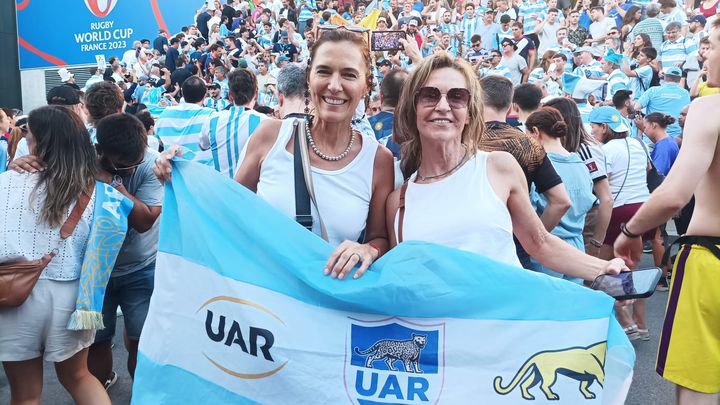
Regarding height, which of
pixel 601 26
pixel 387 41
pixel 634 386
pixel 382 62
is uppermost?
pixel 387 41

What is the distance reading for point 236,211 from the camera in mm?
2627

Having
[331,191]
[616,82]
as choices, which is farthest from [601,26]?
[331,191]

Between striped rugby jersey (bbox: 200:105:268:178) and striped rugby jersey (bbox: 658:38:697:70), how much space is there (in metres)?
9.83

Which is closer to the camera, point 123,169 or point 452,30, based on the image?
point 123,169

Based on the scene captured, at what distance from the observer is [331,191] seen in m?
2.66

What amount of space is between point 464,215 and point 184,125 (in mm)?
3682

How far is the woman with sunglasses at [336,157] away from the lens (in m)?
2.64

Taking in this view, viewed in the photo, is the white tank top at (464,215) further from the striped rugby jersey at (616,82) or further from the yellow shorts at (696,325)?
the striped rugby jersey at (616,82)

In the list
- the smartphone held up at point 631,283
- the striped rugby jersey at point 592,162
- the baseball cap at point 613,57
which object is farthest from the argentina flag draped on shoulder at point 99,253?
the baseball cap at point 613,57

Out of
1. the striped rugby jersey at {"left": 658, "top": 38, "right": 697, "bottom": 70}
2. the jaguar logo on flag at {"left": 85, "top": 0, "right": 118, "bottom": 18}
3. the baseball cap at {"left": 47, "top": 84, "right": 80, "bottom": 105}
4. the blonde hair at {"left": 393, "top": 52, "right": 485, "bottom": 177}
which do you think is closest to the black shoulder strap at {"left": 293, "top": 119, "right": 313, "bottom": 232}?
the blonde hair at {"left": 393, "top": 52, "right": 485, "bottom": 177}

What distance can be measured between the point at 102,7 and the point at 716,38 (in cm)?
2377

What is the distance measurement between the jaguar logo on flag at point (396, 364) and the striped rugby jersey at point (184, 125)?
3420 millimetres

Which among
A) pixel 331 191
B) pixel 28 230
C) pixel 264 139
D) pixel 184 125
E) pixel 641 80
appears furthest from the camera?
pixel 641 80

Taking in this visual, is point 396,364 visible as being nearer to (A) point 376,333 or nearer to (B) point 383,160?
(A) point 376,333
